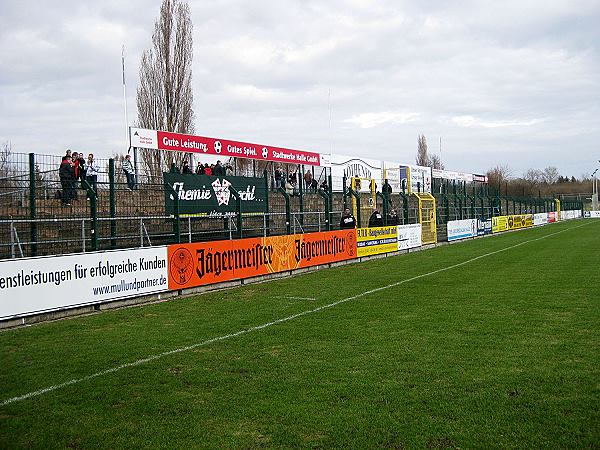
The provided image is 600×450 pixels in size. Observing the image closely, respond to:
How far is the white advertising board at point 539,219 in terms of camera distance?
59.2 metres

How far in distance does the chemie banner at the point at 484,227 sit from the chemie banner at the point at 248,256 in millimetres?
20426

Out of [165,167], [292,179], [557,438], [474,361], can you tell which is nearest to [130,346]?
[474,361]

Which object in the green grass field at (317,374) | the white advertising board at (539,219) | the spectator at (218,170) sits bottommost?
the green grass field at (317,374)

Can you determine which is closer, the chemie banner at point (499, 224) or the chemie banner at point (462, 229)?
the chemie banner at point (462, 229)

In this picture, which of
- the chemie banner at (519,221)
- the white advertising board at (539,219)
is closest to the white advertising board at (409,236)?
the chemie banner at (519,221)

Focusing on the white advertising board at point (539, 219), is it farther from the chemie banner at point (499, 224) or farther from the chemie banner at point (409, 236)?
the chemie banner at point (409, 236)

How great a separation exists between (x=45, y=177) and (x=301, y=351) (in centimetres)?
828

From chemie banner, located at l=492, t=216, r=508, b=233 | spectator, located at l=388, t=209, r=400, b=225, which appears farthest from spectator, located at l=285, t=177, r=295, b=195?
chemie banner, located at l=492, t=216, r=508, b=233

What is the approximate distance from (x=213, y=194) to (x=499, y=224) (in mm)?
31895

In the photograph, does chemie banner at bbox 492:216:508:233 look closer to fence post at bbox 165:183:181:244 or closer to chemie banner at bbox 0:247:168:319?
fence post at bbox 165:183:181:244

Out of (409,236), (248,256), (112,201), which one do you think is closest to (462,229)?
(409,236)

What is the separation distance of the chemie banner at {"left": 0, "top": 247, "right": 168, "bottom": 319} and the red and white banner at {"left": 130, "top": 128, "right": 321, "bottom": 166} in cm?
470

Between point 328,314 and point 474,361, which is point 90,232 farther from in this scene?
point 474,361

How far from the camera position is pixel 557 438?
498cm
